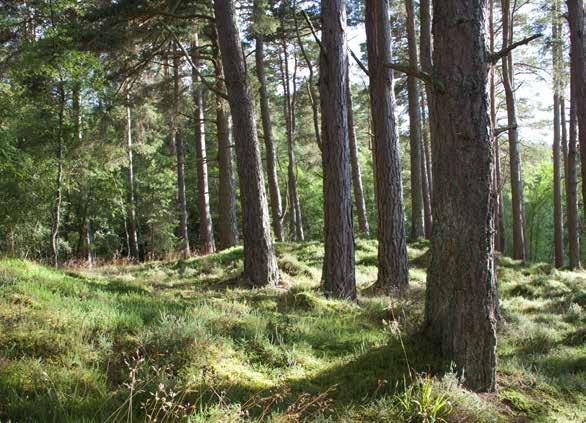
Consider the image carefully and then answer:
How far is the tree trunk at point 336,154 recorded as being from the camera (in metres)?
8.08

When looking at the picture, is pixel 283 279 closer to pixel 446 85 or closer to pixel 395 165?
pixel 395 165

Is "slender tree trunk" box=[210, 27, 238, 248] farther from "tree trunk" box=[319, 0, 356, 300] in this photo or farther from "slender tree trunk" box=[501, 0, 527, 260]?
"slender tree trunk" box=[501, 0, 527, 260]

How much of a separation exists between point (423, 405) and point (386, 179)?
6.51 m

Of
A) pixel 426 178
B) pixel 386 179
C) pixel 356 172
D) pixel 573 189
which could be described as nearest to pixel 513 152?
pixel 573 189

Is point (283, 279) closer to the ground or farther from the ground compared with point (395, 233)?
closer to the ground

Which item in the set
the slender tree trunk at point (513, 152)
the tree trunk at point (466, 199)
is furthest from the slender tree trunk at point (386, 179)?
the slender tree trunk at point (513, 152)

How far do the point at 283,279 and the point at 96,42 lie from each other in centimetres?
670

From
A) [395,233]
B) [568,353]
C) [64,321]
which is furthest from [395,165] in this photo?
[64,321]

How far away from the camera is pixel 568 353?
5.57 m

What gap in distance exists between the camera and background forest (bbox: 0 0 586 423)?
3486 millimetres

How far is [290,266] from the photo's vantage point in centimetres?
1122

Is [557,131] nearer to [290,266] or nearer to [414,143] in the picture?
[414,143]

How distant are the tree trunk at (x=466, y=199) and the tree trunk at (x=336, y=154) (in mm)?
4074

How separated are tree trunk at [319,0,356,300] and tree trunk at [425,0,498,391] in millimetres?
4074
